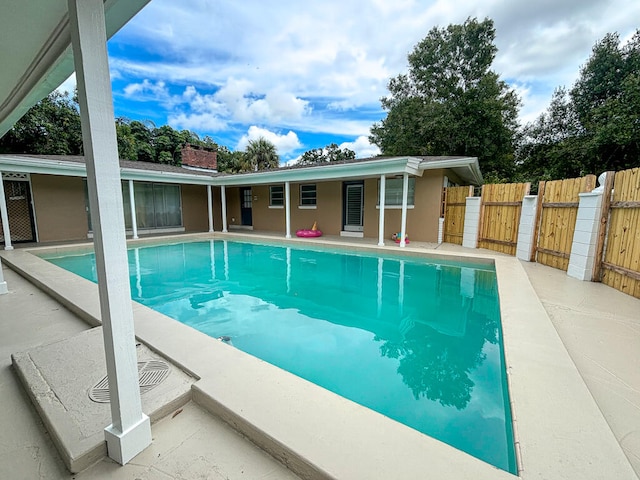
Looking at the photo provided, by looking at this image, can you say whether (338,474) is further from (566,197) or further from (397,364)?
(566,197)

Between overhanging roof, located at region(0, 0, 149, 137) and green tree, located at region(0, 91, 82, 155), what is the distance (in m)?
17.7

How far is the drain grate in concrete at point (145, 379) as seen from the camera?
6.34 ft

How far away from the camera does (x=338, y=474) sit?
1.36 m

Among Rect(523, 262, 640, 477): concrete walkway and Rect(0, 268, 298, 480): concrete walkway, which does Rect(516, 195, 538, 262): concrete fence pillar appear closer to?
Rect(523, 262, 640, 477): concrete walkway

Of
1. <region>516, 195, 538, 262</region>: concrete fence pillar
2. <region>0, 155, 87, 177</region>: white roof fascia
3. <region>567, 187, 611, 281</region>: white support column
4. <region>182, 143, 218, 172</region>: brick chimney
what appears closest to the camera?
<region>567, 187, 611, 281</region>: white support column

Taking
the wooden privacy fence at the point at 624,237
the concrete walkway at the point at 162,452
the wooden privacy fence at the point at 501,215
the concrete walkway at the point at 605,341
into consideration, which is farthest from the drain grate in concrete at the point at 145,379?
the wooden privacy fence at the point at 501,215

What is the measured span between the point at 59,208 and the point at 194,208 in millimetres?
5015

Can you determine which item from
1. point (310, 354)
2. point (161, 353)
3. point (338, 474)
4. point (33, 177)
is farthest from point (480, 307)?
point (33, 177)

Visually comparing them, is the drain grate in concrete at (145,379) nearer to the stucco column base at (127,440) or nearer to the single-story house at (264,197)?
the stucco column base at (127,440)

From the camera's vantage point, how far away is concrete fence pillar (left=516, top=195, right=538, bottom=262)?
6518mm

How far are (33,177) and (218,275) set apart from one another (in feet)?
26.8

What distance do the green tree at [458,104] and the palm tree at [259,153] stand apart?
12.8 metres

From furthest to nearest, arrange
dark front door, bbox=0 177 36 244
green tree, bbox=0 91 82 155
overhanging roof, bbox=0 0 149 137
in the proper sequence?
green tree, bbox=0 91 82 155, dark front door, bbox=0 177 36 244, overhanging roof, bbox=0 0 149 137

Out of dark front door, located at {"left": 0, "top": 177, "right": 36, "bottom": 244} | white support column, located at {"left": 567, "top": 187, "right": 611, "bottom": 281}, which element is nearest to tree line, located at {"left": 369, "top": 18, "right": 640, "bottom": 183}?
white support column, located at {"left": 567, "top": 187, "right": 611, "bottom": 281}
